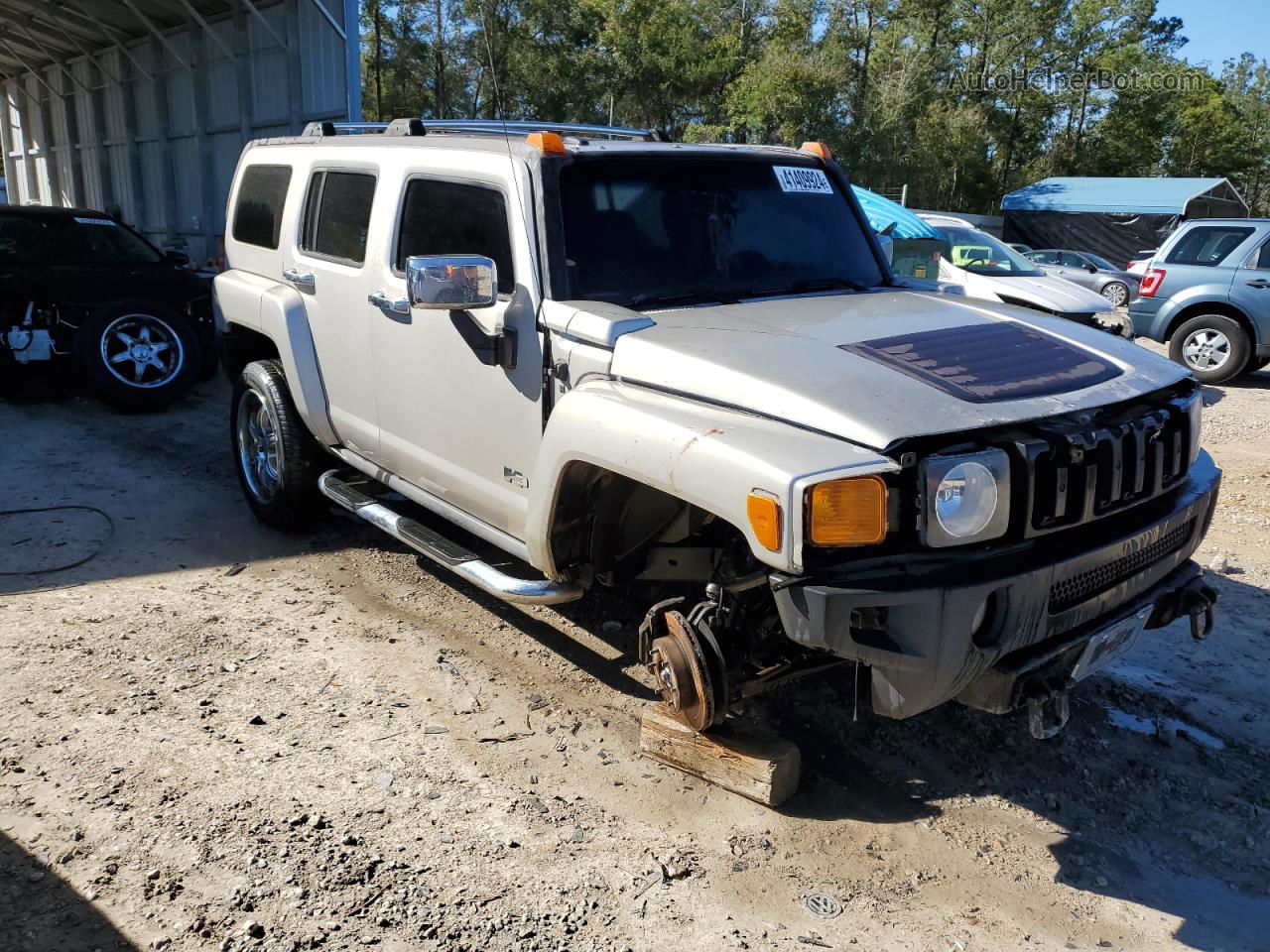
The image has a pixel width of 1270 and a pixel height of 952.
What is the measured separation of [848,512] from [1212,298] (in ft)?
33.9

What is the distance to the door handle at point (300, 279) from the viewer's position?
491cm

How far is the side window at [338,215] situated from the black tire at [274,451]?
2.77 ft

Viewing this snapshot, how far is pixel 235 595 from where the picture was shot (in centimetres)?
487

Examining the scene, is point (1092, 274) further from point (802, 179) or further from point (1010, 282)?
point (802, 179)

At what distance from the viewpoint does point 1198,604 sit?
3.33 metres

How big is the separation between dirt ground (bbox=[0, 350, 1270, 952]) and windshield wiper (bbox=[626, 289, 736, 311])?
1.44 m

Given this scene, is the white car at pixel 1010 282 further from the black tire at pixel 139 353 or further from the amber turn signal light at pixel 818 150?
the black tire at pixel 139 353

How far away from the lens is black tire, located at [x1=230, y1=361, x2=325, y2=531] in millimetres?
5270

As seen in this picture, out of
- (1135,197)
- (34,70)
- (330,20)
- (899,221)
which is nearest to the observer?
(899,221)

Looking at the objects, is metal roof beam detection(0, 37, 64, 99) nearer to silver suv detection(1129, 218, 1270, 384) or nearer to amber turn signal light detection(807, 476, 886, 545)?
silver suv detection(1129, 218, 1270, 384)

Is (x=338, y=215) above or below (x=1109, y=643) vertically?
above

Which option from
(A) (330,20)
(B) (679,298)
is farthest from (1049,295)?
(A) (330,20)

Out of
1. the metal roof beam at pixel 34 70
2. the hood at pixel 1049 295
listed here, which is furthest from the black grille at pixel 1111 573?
the metal roof beam at pixel 34 70

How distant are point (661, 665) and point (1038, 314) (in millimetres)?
2047
